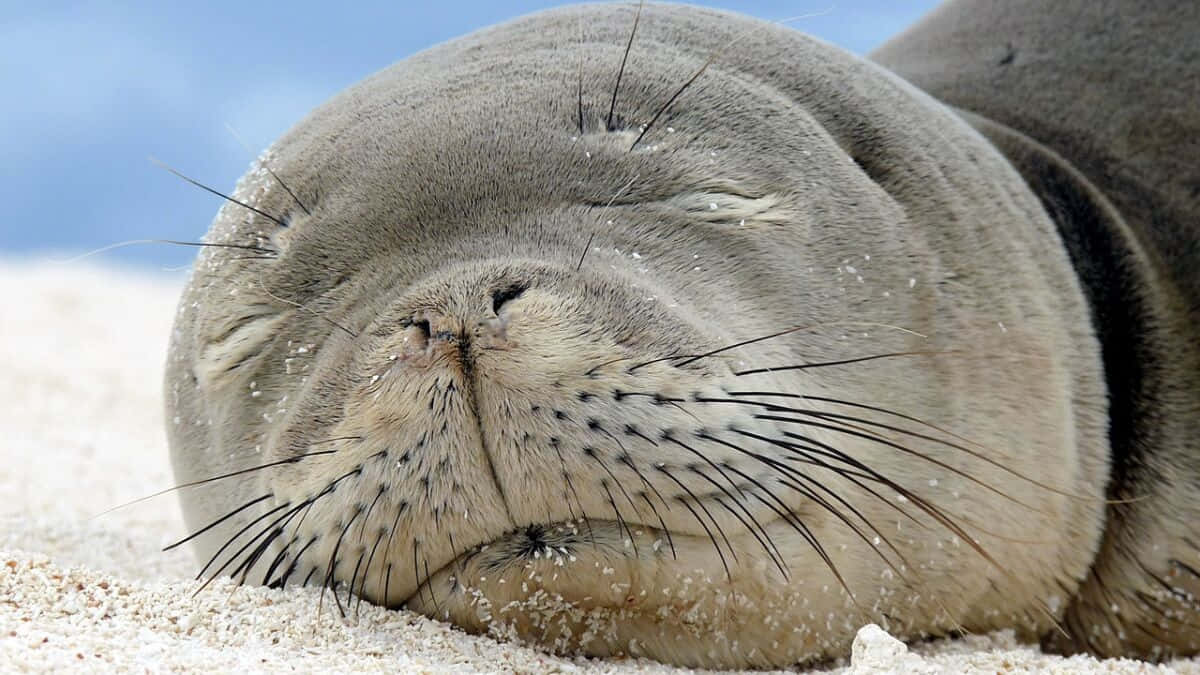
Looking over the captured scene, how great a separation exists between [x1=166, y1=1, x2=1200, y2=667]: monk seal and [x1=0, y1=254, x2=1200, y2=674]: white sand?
89 mm

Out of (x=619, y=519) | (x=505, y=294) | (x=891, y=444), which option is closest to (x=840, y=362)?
(x=891, y=444)

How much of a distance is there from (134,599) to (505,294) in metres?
0.91

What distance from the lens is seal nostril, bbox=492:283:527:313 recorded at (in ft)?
7.52

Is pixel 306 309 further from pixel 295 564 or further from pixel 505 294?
pixel 505 294

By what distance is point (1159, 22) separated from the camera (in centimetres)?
420

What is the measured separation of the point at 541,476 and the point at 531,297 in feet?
1.01

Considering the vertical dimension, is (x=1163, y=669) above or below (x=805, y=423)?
below

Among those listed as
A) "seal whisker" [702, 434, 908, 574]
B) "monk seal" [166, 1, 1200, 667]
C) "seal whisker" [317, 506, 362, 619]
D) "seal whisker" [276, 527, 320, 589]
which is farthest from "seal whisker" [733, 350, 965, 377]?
"seal whisker" [276, 527, 320, 589]

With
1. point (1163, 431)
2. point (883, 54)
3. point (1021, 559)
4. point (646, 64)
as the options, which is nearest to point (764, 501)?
point (1021, 559)

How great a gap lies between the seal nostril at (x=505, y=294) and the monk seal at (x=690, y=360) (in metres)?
0.01

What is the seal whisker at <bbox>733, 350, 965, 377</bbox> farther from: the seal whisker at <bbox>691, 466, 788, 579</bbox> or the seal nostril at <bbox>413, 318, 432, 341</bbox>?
the seal nostril at <bbox>413, 318, 432, 341</bbox>

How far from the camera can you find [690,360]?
92.8 inches

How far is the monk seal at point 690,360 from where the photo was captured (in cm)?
229

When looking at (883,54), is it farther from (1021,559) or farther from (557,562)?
(557,562)
